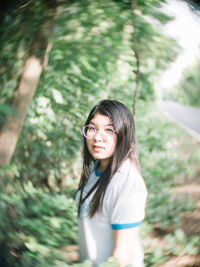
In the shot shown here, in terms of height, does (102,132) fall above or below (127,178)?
above

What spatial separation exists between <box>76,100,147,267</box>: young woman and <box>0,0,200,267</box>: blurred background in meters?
0.54

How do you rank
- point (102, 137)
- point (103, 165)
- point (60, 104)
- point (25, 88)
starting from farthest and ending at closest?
point (60, 104)
point (25, 88)
point (103, 165)
point (102, 137)

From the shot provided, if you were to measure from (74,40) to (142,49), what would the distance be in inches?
42.3

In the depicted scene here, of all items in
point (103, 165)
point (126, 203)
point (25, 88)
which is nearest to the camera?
point (126, 203)

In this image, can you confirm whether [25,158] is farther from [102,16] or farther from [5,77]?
[102,16]

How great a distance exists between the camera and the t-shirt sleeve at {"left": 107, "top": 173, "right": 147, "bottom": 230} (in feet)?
3.76

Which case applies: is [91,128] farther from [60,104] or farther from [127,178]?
[60,104]

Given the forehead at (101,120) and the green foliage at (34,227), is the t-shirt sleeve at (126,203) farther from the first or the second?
the green foliage at (34,227)

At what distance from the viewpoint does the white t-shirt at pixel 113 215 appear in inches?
45.5

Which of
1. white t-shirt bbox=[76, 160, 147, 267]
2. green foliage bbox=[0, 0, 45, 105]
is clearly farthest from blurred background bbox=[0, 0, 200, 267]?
white t-shirt bbox=[76, 160, 147, 267]

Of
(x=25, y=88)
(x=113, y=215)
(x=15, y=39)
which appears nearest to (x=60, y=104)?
(x=25, y=88)

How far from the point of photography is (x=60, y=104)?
2898 millimetres

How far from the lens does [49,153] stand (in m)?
3.16

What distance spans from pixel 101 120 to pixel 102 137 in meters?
0.10
